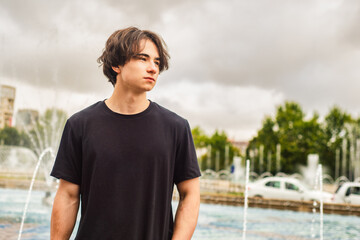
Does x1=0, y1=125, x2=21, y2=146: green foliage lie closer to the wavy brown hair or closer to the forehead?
the wavy brown hair

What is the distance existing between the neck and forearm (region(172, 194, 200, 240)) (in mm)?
445

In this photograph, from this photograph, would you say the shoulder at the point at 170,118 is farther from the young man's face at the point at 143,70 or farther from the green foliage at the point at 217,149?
the green foliage at the point at 217,149

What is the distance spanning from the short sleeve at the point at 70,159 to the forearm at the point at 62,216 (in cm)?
9

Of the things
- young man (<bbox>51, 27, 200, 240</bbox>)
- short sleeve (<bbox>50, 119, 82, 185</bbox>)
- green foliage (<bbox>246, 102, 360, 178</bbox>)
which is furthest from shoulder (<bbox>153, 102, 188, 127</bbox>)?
green foliage (<bbox>246, 102, 360, 178</bbox>)

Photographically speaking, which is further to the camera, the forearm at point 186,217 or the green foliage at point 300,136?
the green foliage at point 300,136

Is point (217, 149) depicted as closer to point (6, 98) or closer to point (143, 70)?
point (6, 98)

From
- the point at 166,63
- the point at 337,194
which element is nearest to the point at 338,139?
the point at 337,194

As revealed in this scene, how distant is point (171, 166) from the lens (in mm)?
1892

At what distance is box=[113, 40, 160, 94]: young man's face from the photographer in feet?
6.18

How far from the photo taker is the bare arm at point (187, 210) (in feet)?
6.11

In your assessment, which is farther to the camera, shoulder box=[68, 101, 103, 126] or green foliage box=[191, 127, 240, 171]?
green foliage box=[191, 127, 240, 171]

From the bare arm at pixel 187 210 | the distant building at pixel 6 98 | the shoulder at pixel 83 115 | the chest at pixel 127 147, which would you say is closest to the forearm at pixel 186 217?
the bare arm at pixel 187 210

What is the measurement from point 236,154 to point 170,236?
273ft

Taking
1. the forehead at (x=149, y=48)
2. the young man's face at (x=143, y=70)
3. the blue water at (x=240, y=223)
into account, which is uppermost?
the forehead at (x=149, y=48)
